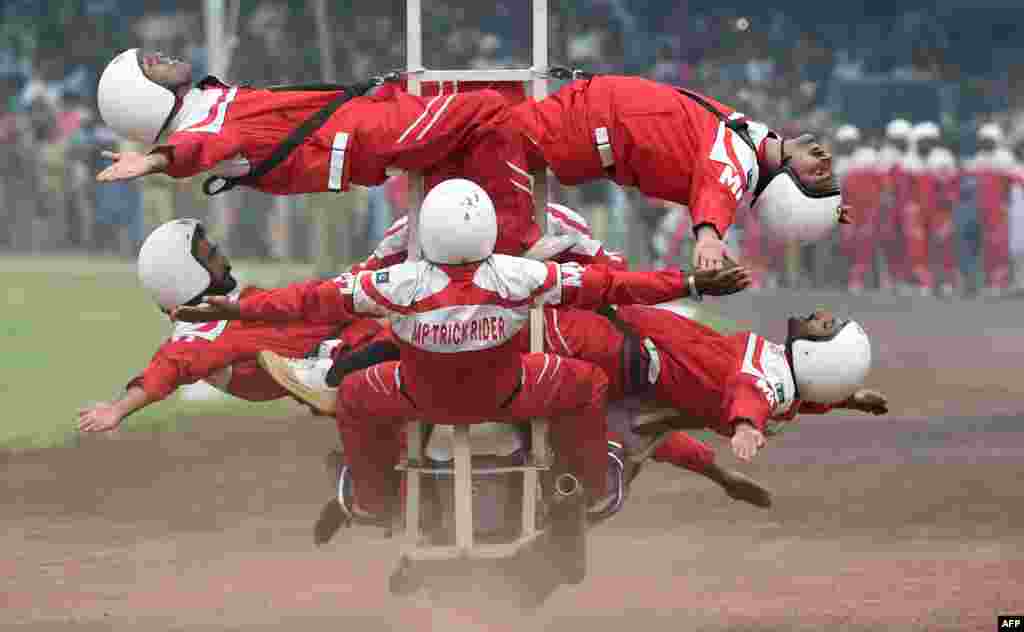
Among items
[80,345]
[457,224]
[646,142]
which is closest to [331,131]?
[457,224]

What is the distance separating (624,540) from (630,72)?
18.5 m

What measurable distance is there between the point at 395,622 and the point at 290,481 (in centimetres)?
449

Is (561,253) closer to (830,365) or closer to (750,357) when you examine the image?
(750,357)

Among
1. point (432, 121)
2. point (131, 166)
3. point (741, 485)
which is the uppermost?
point (432, 121)

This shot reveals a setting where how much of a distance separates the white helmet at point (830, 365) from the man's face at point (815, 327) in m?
0.03

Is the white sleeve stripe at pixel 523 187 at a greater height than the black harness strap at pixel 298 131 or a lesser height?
lesser

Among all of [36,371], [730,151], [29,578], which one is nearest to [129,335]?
[36,371]

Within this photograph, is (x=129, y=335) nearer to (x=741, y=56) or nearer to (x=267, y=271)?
(x=267, y=271)

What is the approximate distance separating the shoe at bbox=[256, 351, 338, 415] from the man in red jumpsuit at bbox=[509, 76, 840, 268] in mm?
1440

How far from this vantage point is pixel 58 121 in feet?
114

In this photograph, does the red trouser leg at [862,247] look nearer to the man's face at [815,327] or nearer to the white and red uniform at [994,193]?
the white and red uniform at [994,193]

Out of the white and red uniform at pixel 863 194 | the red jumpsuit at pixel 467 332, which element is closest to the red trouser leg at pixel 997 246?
the white and red uniform at pixel 863 194

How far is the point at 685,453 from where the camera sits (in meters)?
11.5

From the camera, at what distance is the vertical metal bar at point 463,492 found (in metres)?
9.73
